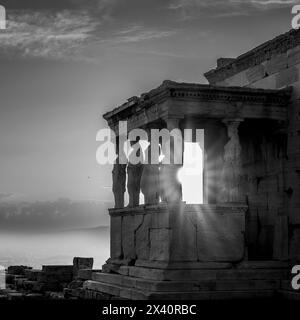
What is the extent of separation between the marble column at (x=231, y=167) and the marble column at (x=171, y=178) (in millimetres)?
1030

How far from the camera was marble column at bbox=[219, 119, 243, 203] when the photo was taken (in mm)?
16516

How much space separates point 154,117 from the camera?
1689 cm

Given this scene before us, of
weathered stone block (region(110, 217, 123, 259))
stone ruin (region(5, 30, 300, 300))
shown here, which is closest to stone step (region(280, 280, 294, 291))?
stone ruin (region(5, 30, 300, 300))

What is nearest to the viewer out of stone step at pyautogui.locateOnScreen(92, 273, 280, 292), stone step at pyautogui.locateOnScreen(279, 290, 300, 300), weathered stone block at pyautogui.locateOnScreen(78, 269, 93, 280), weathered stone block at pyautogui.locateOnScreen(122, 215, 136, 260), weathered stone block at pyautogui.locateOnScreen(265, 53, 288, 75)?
stone step at pyautogui.locateOnScreen(92, 273, 280, 292)

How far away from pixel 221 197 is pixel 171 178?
1265 mm

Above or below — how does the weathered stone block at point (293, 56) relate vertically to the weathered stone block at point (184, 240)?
above

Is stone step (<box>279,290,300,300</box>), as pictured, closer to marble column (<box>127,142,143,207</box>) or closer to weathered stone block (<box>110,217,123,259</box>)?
weathered stone block (<box>110,217,123,259</box>)

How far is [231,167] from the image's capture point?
16625 mm

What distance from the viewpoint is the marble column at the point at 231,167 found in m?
16.5

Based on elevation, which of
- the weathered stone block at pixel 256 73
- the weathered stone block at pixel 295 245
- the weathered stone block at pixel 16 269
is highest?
the weathered stone block at pixel 256 73

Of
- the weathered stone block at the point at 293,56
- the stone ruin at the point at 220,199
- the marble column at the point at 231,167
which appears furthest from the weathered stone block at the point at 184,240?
the weathered stone block at the point at 293,56

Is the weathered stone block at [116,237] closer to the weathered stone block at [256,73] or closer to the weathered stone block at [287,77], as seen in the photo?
the weathered stone block at [256,73]

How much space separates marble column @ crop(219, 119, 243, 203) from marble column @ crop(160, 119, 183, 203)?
1.03 meters

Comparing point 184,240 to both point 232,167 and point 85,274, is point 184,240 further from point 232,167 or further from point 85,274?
point 85,274
